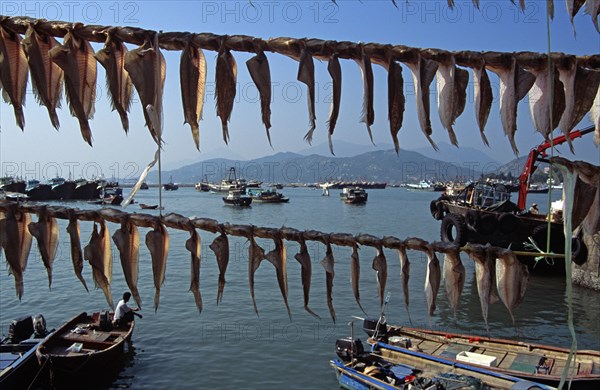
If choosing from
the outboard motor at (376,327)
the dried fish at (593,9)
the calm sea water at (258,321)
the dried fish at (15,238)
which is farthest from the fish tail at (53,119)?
the outboard motor at (376,327)

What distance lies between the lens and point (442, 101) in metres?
3.44

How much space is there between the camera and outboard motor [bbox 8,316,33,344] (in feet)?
58.7

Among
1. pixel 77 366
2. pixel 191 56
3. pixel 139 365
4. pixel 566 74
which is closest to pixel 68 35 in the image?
pixel 191 56

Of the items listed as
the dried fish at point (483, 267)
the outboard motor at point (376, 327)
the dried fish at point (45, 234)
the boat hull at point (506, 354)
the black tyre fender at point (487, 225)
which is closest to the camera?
the dried fish at point (483, 267)

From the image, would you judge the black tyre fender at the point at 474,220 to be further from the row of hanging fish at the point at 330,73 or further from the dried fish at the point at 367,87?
the dried fish at the point at 367,87

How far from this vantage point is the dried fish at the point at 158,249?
381 centimetres

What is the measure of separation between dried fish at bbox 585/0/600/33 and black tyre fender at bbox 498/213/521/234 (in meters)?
29.1

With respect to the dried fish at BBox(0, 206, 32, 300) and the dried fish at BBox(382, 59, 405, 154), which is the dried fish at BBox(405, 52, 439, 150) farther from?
the dried fish at BBox(0, 206, 32, 300)

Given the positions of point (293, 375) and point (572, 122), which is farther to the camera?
point (293, 375)

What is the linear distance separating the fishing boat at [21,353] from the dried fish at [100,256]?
1242cm

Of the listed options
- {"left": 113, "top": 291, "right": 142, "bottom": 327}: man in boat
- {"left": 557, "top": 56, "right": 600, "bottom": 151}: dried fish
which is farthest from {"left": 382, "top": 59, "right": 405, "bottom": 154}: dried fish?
{"left": 113, "top": 291, "right": 142, "bottom": 327}: man in boat

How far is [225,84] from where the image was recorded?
3.46 meters

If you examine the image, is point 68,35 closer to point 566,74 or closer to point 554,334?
point 566,74

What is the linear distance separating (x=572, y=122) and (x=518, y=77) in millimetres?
460
